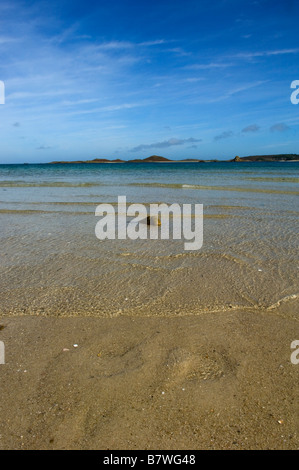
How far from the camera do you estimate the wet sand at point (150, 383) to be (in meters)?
1.94

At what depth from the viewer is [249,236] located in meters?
6.32

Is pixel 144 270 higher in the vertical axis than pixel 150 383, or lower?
higher

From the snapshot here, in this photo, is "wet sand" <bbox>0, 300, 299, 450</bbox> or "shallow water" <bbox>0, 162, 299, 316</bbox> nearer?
"wet sand" <bbox>0, 300, 299, 450</bbox>

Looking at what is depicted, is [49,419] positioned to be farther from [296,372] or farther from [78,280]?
[78,280]

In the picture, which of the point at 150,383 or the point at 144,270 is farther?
the point at 144,270

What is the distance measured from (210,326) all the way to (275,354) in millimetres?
645

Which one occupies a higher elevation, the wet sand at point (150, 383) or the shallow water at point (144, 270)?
the shallow water at point (144, 270)

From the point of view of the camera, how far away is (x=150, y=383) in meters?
2.36

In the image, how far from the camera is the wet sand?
→ 6.37 feet

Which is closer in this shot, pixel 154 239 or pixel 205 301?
pixel 205 301

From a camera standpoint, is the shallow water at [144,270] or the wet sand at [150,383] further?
the shallow water at [144,270]

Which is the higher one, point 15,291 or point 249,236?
point 249,236

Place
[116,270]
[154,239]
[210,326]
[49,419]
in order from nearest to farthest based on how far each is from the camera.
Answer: [49,419], [210,326], [116,270], [154,239]
